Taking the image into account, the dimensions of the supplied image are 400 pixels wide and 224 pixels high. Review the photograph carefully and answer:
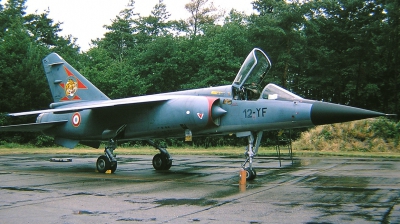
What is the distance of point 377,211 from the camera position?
6730 millimetres

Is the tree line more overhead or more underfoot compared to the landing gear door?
more overhead

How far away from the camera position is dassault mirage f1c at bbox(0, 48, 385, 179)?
11.1m

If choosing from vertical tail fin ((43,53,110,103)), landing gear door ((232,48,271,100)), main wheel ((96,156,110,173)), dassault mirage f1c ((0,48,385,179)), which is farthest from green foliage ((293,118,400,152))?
main wheel ((96,156,110,173))

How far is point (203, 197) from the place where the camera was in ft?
28.0

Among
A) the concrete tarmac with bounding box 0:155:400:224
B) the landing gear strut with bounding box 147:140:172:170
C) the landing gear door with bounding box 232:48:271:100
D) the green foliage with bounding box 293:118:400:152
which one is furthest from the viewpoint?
the green foliage with bounding box 293:118:400:152

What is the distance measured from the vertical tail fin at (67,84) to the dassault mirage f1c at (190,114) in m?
0.04

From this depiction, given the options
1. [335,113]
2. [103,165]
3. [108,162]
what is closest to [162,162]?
[108,162]

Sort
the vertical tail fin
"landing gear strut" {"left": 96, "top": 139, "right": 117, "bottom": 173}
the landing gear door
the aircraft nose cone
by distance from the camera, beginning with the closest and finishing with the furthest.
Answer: the aircraft nose cone, the landing gear door, "landing gear strut" {"left": 96, "top": 139, "right": 117, "bottom": 173}, the vertical tail fin

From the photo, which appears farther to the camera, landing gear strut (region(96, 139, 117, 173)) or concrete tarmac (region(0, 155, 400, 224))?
landing gear strut (region(96, 139, 117, 173))

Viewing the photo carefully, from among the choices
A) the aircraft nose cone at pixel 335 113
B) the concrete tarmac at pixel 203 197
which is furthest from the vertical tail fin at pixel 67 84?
the aircraft nose cone at pixel 335 113

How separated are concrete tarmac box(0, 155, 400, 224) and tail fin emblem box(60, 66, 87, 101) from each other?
3617 mm

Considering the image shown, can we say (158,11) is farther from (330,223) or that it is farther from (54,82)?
(330,223)

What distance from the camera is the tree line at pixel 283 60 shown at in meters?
37.9

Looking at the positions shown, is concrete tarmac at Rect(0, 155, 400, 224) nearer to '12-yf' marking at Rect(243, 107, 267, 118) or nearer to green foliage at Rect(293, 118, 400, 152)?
'12-yf' marking at Rect(243, 107, 267, 118)
